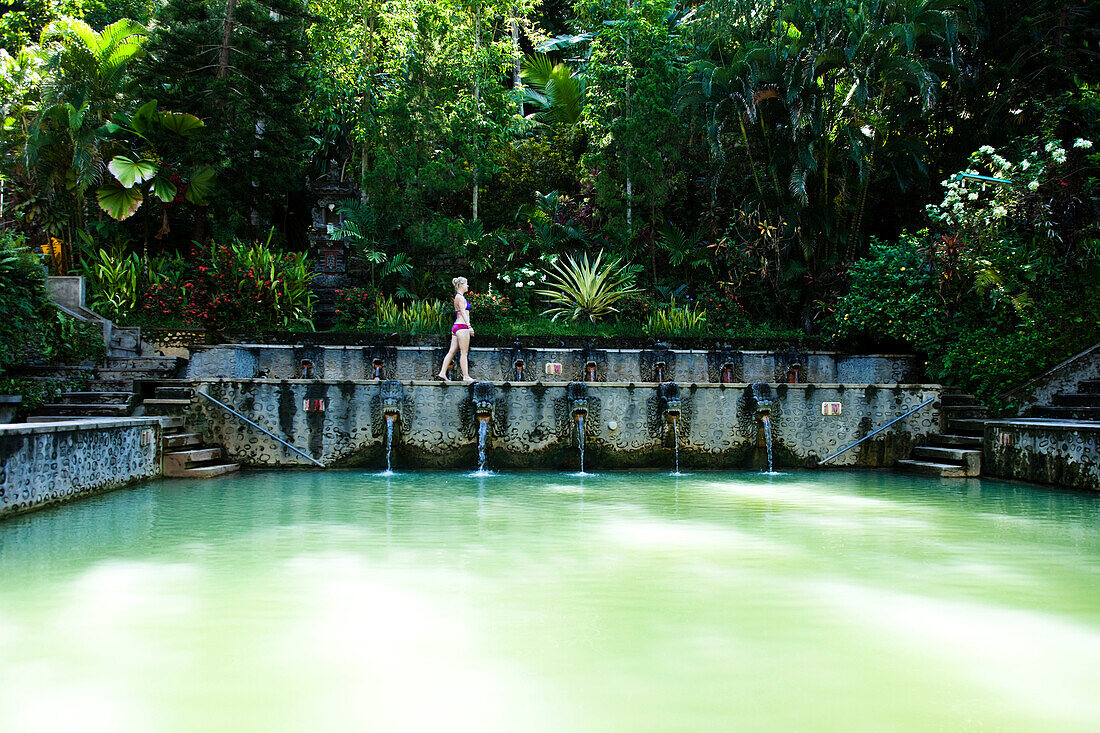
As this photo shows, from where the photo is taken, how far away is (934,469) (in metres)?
9.61

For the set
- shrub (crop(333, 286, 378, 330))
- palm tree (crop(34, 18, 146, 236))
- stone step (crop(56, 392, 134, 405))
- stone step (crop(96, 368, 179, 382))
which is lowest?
stone step (crop(56, 392, 134, 405))

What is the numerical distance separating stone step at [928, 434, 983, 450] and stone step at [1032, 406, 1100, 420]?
0.98 metres

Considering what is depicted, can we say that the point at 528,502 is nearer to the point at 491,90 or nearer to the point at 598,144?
the point at 598,144

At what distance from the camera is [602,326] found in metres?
14.3

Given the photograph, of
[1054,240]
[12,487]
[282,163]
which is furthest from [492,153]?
[12,487]

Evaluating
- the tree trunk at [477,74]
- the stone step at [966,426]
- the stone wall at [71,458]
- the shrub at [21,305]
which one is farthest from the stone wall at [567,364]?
the tree trunk at [477,74]

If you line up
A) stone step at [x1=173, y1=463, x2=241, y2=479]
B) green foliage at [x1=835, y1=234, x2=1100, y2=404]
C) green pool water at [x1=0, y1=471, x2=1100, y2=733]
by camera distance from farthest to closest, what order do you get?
1. green foliage at [x1=835, y1=234, x2=1100, y2=404]
2. stone step at [x1=173, y1=463, x2=241, y2=479]
3. green pool water at [x1=0, y1=471, x2=1100, y2=733]

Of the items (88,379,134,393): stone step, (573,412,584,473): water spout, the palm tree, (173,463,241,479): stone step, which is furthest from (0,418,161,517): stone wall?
the palm tree

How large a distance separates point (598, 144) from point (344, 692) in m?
15.2

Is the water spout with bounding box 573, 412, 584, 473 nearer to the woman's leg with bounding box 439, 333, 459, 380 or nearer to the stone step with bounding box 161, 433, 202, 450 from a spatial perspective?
the woman's leg with bounding box 439, 333, 459, 380

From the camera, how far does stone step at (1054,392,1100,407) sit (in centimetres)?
972

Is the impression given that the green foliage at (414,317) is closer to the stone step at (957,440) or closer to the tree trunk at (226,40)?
the tree trunk at (226,40)

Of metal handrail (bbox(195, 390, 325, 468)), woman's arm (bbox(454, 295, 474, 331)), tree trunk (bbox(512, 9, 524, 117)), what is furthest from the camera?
tree trunk (bbox(512, 9, 524, 117))

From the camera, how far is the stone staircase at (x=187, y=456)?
28.9 feet
